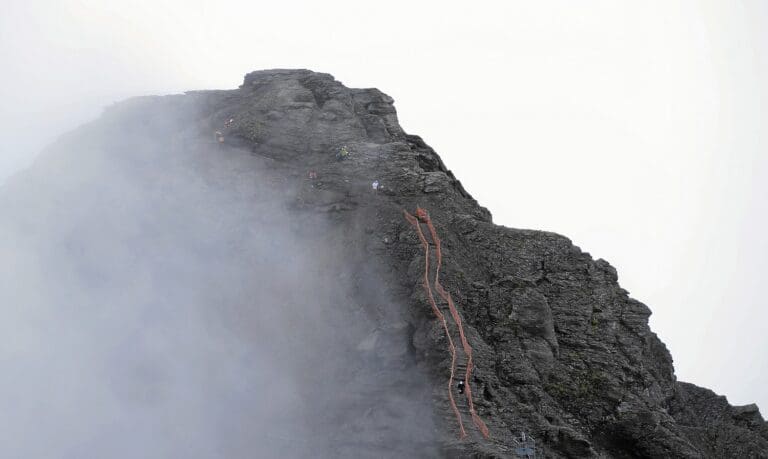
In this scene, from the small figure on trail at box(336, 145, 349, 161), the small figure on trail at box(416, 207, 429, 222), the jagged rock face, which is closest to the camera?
the jagged rock face

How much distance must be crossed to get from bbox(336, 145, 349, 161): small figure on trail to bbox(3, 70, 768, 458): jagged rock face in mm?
84

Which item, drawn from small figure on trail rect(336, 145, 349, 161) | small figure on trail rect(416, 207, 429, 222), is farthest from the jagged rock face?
small figure on trail rect(416, 207, 429, 222)

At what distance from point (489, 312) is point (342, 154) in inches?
313

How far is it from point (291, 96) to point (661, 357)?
16396mm

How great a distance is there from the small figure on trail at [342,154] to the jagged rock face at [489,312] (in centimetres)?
8

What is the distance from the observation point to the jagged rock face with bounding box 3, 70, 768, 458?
16.2 metres

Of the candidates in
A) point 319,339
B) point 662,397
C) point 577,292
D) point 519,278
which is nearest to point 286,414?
point 319,339

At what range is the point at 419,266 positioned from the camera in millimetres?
18469

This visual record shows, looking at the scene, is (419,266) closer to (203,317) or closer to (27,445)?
(203,317)

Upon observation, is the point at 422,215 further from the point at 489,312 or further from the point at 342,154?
the point at 342,154

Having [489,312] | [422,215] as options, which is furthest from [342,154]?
[489,312]

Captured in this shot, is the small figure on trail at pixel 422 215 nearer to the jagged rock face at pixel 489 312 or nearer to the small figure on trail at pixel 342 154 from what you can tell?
the jagged rock face at pixel 489 312

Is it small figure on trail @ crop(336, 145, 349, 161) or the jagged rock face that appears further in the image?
small figure on trail @ crop(336, 145, 349, 161)

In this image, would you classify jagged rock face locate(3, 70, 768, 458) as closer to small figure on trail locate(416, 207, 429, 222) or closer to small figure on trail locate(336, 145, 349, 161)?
small figure on trail locate(336, 145, 349, 161)
